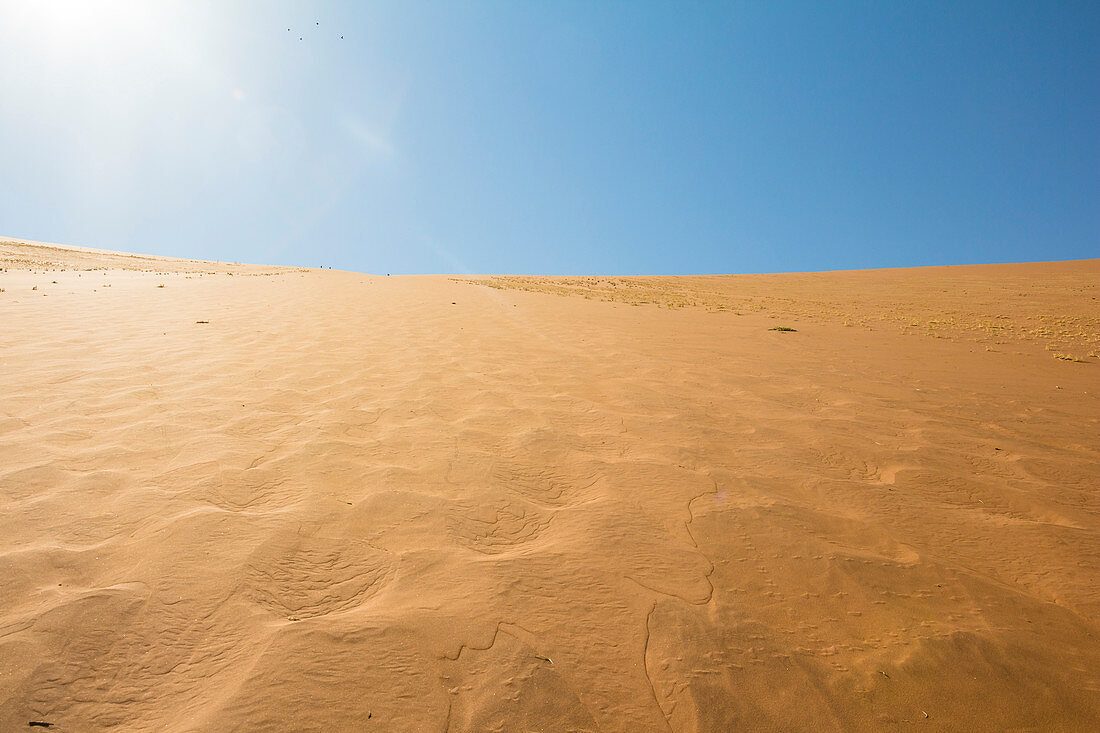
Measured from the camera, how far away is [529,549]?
2.26 metres

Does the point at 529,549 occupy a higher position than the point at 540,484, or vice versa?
the point at 540,484

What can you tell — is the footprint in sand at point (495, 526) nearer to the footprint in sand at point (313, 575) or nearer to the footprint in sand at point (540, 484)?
the footprint in sand at point (540, 484)

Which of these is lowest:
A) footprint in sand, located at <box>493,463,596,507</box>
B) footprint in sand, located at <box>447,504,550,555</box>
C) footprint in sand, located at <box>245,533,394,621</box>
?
footprint in sand, located at <box>245,533,394,621</box>

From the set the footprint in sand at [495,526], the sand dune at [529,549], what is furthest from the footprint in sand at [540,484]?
the footprint in sand at [495,526]

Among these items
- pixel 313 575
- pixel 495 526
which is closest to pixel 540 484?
pixel 495 526

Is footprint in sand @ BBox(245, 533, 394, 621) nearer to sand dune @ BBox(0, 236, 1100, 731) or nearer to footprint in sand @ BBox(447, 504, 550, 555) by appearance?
sand dune @ BBox(0, 236, 1100, 731)

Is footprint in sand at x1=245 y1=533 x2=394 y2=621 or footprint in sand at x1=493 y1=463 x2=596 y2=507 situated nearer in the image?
footprint in sand at x1=245 y1=533 x2=394 y2=621

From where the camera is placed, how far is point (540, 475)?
3035 millimetres

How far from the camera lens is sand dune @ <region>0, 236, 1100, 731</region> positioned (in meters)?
1.51

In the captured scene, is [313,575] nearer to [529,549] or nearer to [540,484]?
[529,549]

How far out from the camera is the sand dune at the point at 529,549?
1.51m

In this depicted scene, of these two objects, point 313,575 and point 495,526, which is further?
point 495,526

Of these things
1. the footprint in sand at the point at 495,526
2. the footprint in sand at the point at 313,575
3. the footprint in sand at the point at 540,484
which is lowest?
the footprint in sand at the point at 313,575

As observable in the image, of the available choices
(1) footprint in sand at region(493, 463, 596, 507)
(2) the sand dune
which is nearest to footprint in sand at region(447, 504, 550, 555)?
(2) the sand dune
